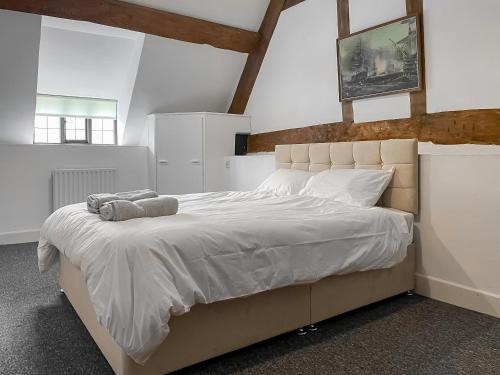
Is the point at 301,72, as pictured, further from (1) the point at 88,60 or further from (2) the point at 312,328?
(2) the point at 312,328

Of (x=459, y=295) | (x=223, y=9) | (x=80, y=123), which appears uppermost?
(x=223, y=9)

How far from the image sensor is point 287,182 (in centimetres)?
369

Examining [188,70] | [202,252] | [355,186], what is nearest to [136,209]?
[202,252]

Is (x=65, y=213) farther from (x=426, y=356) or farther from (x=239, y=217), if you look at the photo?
(x=426, y=356)

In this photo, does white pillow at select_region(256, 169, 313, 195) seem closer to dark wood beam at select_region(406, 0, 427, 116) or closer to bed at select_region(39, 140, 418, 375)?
bed at select_region(39, 140, 418, 375)

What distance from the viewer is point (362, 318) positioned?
2516mm

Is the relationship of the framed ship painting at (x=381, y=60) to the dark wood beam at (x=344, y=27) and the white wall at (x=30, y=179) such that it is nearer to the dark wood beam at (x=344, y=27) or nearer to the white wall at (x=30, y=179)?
the dark wood beam at (x=344, y=27)

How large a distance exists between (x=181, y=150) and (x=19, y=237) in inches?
85.5

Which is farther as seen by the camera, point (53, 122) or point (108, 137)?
point (108, 137)

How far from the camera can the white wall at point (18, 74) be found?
3.85 metres

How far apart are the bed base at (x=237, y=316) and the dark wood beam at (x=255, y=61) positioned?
3.40 m

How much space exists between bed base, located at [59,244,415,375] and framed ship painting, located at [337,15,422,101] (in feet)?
5.48

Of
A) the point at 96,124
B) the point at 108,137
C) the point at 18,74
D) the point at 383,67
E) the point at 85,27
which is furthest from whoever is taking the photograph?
the point at 108,137

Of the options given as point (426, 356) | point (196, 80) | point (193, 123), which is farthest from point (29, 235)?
point (426, 356)
